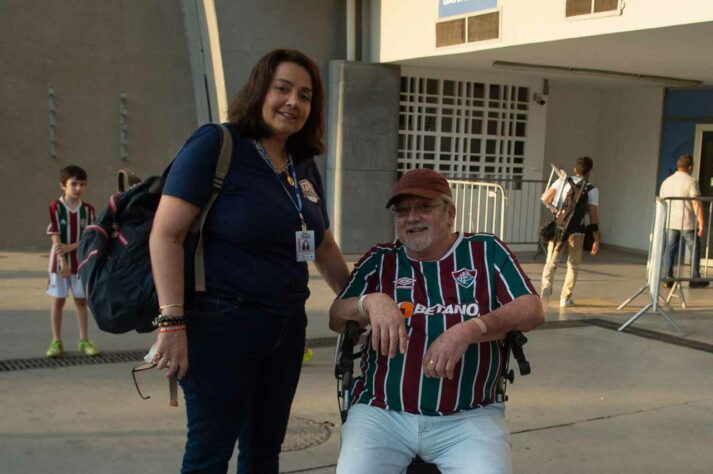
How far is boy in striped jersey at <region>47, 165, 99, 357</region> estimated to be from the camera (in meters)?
5.43

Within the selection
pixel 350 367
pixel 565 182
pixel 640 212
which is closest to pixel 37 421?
pixel 350 367

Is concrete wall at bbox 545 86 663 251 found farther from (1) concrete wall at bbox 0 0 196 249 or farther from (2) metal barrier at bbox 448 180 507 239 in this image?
(1) concrete wall at bbox 0 0 196 249

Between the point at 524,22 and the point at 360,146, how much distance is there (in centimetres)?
327

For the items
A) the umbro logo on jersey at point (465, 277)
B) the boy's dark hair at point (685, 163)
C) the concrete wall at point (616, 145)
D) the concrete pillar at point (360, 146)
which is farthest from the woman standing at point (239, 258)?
the concrete wall at point (616, 145)

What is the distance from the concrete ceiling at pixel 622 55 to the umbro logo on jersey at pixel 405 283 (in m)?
5.17

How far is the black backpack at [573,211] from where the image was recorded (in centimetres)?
786

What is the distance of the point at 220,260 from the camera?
2.40m

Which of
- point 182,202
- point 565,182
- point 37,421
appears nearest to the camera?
point 182,202

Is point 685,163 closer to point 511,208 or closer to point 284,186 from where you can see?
point 511,208

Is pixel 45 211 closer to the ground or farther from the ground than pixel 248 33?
closer to the ground

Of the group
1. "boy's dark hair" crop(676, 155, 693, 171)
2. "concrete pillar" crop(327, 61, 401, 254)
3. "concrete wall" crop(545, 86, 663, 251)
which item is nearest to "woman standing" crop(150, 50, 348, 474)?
"boy's dark hair" crop(676, 155, 693, 171)

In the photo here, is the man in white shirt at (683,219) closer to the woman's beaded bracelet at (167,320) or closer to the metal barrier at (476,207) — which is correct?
the metal barrier at (476,207)

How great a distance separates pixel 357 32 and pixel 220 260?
923 centimetres

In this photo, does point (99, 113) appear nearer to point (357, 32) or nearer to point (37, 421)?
point (357, 32)
